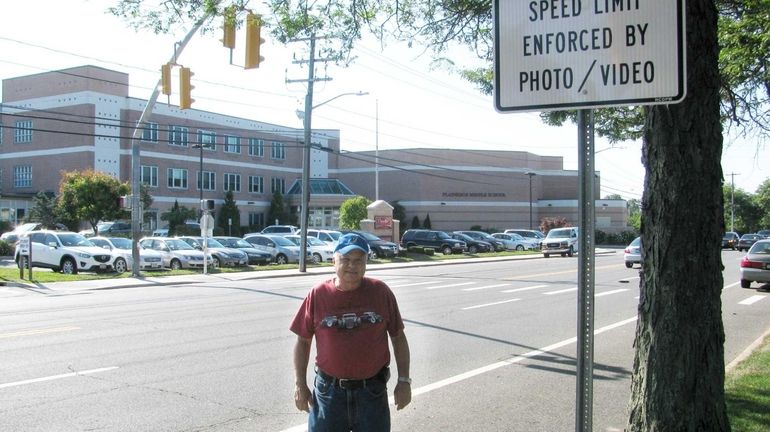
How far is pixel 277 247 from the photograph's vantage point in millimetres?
34625

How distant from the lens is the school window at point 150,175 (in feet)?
190

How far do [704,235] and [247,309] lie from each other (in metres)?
12.0

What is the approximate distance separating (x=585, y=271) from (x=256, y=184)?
2685 inches

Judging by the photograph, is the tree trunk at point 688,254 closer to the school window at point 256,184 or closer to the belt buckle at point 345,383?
the belt buckle at point 345,383

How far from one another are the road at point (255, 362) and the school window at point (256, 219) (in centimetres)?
5249

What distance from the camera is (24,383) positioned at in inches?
285

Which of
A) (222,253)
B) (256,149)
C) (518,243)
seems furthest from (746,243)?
(256,149)

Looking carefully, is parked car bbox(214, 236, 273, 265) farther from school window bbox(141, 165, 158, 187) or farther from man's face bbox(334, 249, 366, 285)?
man's face bbox(334, 249, 366, 285)

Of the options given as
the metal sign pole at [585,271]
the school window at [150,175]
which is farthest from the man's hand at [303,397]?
the school window at [150,175]

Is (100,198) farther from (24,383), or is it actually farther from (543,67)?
(543,67)

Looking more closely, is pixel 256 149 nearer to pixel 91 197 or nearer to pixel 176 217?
pixel 176 217

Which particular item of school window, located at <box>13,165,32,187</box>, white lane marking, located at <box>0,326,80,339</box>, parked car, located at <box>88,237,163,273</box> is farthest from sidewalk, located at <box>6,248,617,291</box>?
school window, located at <box>13,165,32,187</box>

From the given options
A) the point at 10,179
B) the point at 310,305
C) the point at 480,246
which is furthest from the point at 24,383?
the point at 10,179

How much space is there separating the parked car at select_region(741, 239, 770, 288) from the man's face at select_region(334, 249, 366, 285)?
62.0 ft
